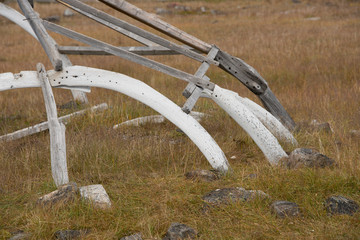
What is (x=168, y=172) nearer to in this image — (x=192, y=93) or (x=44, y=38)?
(x=192, y=93)

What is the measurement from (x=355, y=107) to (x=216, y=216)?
159 inches

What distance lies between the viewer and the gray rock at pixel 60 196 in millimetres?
3396

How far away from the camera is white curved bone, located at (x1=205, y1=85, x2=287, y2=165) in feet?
14.1

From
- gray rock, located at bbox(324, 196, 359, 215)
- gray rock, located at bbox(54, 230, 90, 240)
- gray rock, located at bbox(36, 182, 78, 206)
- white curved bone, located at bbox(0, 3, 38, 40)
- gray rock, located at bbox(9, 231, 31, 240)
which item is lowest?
gray rock, located at bbox(324, 196, 359, 215)

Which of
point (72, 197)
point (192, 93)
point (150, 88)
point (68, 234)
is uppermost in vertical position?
point (150, 88)

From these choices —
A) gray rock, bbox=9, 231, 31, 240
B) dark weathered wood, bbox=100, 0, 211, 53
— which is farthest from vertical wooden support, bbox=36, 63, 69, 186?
dark weathered wood, bbox=100, 0, 211, 53

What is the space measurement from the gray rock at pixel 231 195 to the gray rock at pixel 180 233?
44 cm

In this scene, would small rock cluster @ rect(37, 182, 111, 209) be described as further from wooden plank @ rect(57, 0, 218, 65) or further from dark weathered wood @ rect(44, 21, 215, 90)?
wooden plank @ rect(57, 0, 218, 65)

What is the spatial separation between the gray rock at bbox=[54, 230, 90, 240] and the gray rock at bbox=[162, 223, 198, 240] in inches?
23.3

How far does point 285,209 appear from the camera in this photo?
3242mm

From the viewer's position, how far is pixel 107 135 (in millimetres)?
5043

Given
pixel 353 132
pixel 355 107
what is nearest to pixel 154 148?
pixel 353 132

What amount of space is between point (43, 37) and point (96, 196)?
1.79 metres

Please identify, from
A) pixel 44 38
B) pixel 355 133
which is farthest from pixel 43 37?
pixel 355 133
